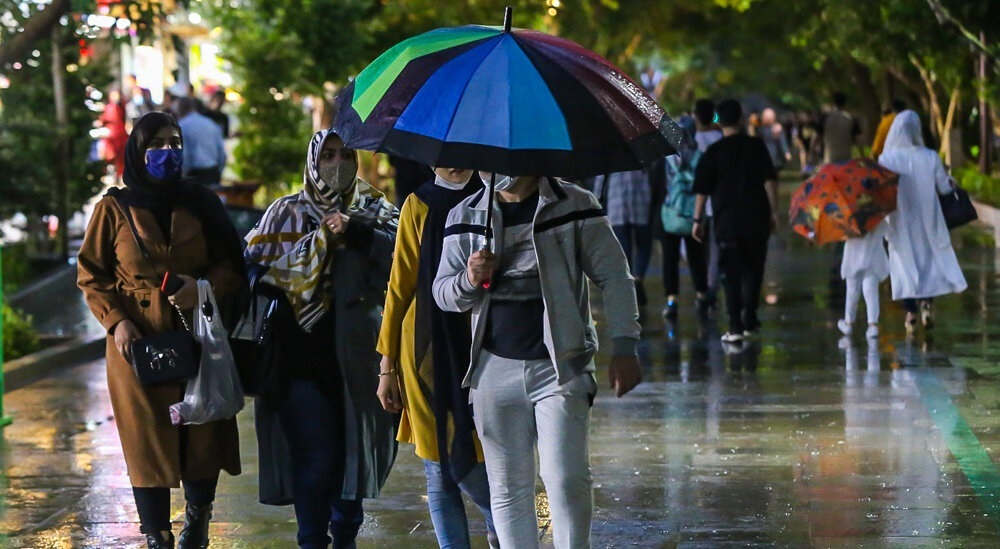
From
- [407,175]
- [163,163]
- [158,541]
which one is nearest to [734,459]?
[158,541]

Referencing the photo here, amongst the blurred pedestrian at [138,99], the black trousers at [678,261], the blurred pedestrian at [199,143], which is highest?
the blurred pedestrian at [138,99]

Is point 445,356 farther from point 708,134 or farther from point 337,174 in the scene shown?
point 708,134

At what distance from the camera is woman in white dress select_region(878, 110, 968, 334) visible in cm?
1255

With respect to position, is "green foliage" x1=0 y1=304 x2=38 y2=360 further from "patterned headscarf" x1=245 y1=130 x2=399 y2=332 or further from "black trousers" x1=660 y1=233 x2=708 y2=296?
"patterned headscarf" x1=245 y1=130 x2=399 y2=332

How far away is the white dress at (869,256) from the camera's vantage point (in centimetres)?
1262

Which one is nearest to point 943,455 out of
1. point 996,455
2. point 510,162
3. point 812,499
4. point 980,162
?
point 996,455

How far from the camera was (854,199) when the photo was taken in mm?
12398

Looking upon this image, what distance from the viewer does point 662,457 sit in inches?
337

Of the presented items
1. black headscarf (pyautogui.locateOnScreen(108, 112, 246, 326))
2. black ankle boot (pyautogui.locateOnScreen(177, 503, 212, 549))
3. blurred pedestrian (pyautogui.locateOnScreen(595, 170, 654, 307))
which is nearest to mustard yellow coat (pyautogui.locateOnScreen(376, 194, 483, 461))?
black headscarf (pyautogui.locateOnScreen(108, 112, 246, 326))

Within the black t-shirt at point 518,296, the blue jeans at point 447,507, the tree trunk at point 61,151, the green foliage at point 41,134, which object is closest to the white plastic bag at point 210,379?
the blue jeans at point 447,507

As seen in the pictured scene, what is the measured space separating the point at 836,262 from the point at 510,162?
13.7 meters

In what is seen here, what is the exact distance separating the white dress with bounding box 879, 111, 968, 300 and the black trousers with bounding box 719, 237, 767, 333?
1022 mm

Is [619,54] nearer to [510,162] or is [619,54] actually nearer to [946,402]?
[946,402]

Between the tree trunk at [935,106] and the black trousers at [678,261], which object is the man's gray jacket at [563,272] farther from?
the tree trunk at [935,106]
